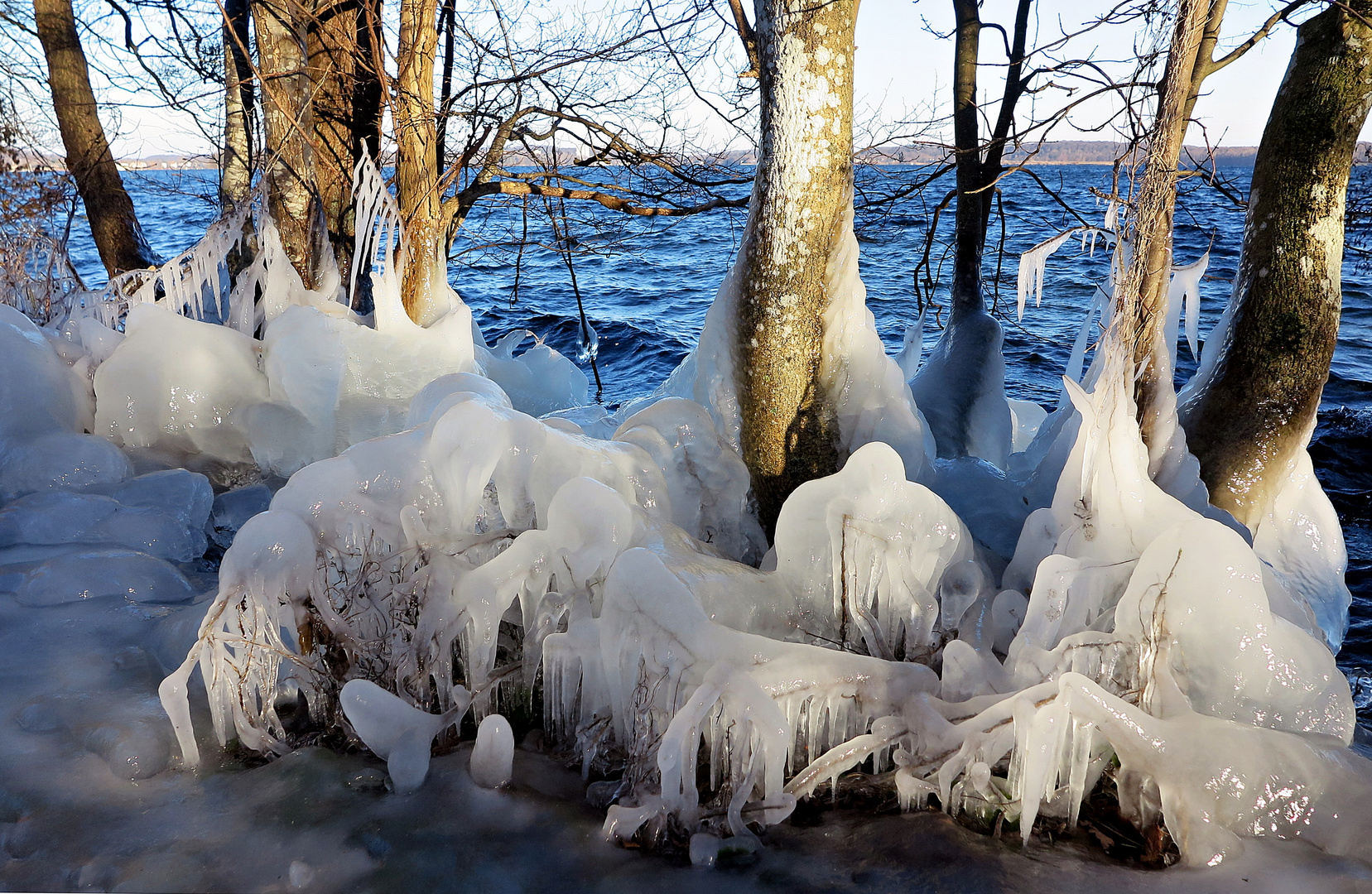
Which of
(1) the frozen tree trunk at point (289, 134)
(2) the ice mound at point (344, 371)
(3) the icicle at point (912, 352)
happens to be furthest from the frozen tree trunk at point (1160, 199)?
(1) the frozen tree trunk at point (289, 134)

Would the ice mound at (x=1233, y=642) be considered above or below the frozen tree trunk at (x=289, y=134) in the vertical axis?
below

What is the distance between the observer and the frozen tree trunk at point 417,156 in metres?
4.75

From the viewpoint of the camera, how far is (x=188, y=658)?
2693 millimetres

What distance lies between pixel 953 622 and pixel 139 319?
484 cm

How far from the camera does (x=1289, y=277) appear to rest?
4.09m

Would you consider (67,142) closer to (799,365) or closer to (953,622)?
(799,365)

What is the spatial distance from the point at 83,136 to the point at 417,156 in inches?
174

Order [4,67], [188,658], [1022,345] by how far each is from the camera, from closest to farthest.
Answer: [188,658], [4,67], [1022,345]

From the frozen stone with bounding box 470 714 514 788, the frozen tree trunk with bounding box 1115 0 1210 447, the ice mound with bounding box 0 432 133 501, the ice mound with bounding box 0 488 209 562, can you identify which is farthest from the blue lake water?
the frozen stone with bounding box 470 714 514 788

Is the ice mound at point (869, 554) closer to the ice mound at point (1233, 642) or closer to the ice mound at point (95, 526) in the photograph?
the ice mound at point (1233, 642)

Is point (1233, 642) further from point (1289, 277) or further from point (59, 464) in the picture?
point (59, 464)

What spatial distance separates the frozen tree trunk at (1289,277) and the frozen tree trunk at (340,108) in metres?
4.88

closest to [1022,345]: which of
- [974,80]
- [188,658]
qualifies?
[974,80]

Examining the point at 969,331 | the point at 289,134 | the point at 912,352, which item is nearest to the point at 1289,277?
the point at 969,331
